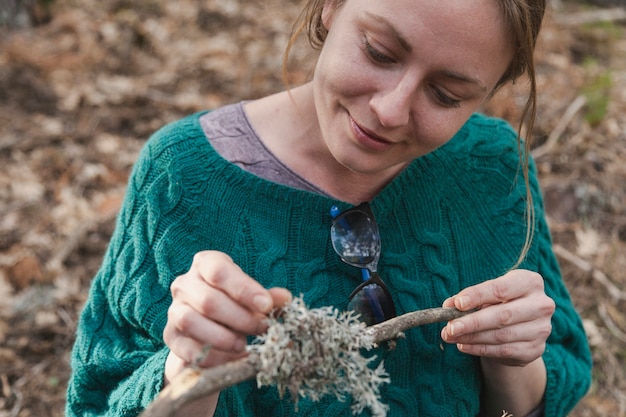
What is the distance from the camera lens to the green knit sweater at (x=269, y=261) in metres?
1.64

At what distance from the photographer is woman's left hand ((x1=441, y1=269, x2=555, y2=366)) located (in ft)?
4.55

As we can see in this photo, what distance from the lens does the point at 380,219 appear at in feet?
5.79

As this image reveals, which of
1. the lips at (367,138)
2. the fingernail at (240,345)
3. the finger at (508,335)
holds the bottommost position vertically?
the finger at (508,335)

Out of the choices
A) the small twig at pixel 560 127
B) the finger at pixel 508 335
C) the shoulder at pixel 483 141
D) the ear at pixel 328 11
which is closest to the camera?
the finger at pixel 508 335

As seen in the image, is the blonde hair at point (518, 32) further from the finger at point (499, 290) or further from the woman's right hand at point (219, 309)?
the woman's right hand at point (219, 309)

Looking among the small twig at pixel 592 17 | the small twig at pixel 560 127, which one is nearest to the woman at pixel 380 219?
the small twig at pixel 560 127

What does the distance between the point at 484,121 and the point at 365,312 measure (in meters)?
0.84

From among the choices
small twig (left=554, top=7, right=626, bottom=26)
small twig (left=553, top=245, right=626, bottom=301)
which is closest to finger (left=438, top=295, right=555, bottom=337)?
small twig (left=553, top=245, right=626, bottom=301)

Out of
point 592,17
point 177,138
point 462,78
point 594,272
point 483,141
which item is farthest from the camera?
point 592,17

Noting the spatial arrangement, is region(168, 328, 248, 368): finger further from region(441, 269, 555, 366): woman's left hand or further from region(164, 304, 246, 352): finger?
region(441, 269, 555, 366): woman's left hand

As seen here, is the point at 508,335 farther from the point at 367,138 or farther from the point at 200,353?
the point at 200,353

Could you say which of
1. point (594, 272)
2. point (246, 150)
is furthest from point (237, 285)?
point (594, 272)

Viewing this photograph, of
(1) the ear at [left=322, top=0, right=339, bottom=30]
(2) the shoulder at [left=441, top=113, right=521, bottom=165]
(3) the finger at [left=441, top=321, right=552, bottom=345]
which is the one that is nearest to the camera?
(3) the finger at [left=441, top=321, right=552, bottom=345]

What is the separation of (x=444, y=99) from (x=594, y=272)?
6.86 ft
